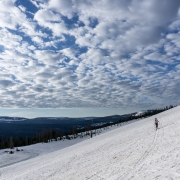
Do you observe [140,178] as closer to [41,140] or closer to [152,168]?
[152,168]

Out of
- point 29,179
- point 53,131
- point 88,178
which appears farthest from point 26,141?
point 88,178

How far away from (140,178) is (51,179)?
11487mm

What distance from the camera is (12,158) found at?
74375 mm

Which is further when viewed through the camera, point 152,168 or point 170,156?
point 170,156

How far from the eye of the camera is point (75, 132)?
522 feet

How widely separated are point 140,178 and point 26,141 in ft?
440

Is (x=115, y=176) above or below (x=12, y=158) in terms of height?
above

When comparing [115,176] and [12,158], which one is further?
[12,158]

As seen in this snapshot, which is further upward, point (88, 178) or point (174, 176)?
point (174, 176)

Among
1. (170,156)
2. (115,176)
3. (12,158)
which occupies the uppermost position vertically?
(170,156)

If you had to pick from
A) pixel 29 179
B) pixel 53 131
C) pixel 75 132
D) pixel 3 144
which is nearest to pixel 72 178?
pixel 29 179

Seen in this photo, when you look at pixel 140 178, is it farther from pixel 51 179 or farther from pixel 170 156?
pixel 51 179

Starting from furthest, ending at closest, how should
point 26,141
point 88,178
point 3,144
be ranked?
point 26,141
point 3,144
point 88,178

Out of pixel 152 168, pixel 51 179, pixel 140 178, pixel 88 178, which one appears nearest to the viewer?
pixel 140 178
